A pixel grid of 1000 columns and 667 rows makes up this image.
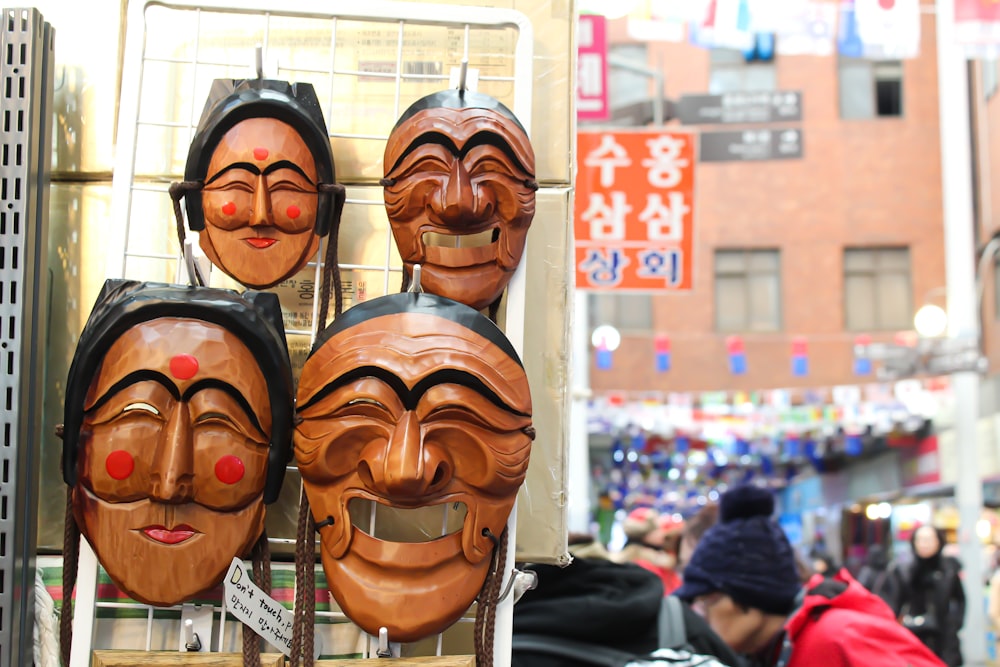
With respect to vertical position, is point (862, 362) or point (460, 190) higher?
point (862, 362)

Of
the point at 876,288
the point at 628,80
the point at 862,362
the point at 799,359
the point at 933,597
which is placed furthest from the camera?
the point at 628,80

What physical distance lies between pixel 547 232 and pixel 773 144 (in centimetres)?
606

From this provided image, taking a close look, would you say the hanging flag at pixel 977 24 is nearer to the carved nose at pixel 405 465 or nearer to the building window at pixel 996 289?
the carved nose at pixel 405 465

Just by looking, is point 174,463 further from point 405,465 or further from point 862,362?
point 862,362

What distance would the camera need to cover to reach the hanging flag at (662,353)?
13.2 meters

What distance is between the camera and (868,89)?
14.5m

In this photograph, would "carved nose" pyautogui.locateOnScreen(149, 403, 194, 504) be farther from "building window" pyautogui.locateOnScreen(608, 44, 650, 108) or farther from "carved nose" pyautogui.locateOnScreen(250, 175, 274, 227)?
"building window" pyautogui.locateOnScreen(608, 44, 650, 108)

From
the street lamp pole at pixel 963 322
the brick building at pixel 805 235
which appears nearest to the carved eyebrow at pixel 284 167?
the street lamp pole at pixel 963 322

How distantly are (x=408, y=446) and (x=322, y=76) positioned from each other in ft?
2.34

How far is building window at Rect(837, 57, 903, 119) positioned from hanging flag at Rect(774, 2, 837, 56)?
9.17m

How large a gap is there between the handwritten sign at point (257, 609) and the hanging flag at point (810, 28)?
5115 mm

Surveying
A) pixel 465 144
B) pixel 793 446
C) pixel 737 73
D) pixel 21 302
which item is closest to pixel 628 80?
pixel 737 73

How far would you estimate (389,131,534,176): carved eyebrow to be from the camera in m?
1.44

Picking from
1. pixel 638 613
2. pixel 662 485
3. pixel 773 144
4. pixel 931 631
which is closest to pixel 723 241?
Result: pixel 662 485
